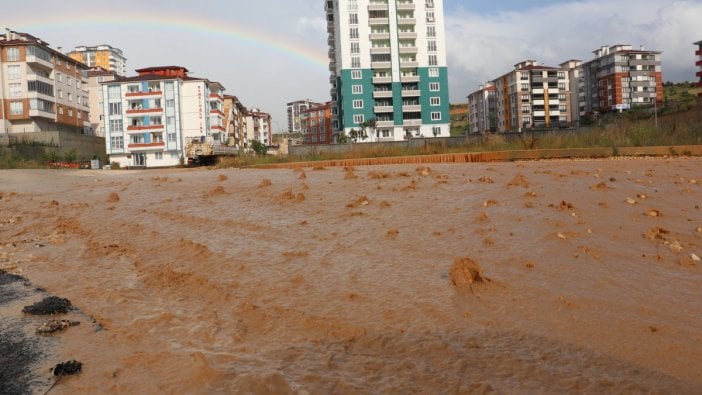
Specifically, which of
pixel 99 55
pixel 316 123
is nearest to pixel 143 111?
pixel 316 123

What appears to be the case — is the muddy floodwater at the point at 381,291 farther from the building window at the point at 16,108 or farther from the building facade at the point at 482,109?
the building facade at the point at 482,109

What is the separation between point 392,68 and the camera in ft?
262

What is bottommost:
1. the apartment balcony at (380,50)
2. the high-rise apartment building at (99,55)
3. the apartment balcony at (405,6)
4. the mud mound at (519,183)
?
the mud mound at (519,183)

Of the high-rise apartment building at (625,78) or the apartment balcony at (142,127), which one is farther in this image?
the high-rise apartment building at (625,78)

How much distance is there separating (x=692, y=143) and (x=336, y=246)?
1508cm

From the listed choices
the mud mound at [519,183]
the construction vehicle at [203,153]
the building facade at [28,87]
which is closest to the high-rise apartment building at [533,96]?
the construction vehicle at [203,153]

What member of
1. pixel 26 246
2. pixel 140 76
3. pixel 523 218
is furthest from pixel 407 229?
pixel 140 76

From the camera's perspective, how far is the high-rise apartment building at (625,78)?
10556 cm

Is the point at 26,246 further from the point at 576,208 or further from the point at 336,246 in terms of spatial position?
the point at 576,208

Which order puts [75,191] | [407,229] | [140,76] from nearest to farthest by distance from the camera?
[407,229] < [75,191] < [140,76]

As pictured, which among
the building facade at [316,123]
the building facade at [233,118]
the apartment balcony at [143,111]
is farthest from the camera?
the building facade at [316,123]

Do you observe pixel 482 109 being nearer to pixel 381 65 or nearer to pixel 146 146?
pixel 381 65

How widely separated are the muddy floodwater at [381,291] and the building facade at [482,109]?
114 meters

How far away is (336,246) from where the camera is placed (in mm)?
5270
